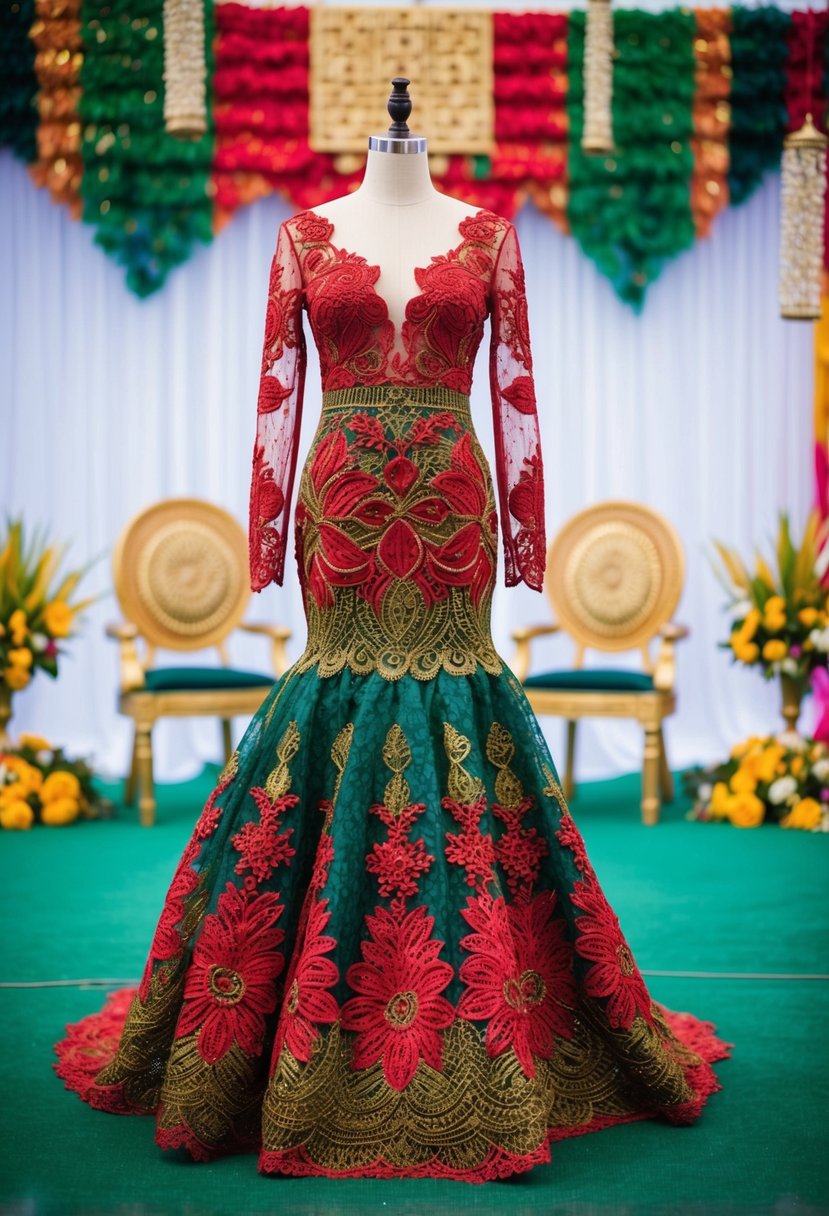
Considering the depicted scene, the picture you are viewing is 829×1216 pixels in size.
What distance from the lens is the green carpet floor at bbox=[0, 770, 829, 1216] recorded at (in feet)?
7.05

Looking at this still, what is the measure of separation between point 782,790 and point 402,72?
329 cm

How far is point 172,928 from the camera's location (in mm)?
2408

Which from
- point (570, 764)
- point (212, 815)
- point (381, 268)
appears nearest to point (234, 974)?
point (212, 815)

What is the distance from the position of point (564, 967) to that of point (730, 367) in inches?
190

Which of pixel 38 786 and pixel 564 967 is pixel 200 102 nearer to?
pixel 38 786

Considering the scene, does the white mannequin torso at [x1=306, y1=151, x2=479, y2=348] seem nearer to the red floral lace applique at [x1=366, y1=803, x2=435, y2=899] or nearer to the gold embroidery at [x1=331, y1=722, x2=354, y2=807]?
the gold embroidery at [x1=331, y1=722, x2=354, y2=807]

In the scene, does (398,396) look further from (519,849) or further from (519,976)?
(519,976)

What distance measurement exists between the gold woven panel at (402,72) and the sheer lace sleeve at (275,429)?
12.7ft

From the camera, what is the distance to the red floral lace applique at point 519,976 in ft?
7.38

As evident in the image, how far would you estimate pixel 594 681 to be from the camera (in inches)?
215

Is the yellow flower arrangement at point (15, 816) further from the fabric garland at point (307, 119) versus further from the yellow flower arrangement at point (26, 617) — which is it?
the fabric garland at point (307, 119)

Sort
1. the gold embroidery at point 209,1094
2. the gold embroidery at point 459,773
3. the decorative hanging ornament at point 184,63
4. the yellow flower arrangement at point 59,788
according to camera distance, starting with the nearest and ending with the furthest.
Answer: the gold embroidery at point 209,1094 < the gold embroidery at point 459,773 < the decorative hanging ornament at point 184,63 < the yellow flower arrangement at point 59,788

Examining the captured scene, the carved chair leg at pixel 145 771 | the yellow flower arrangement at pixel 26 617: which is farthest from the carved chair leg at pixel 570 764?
the yellow flower arrangement at pixel 26 617

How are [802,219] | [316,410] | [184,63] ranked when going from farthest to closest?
[316,410] < [802,219] < [184,63]
